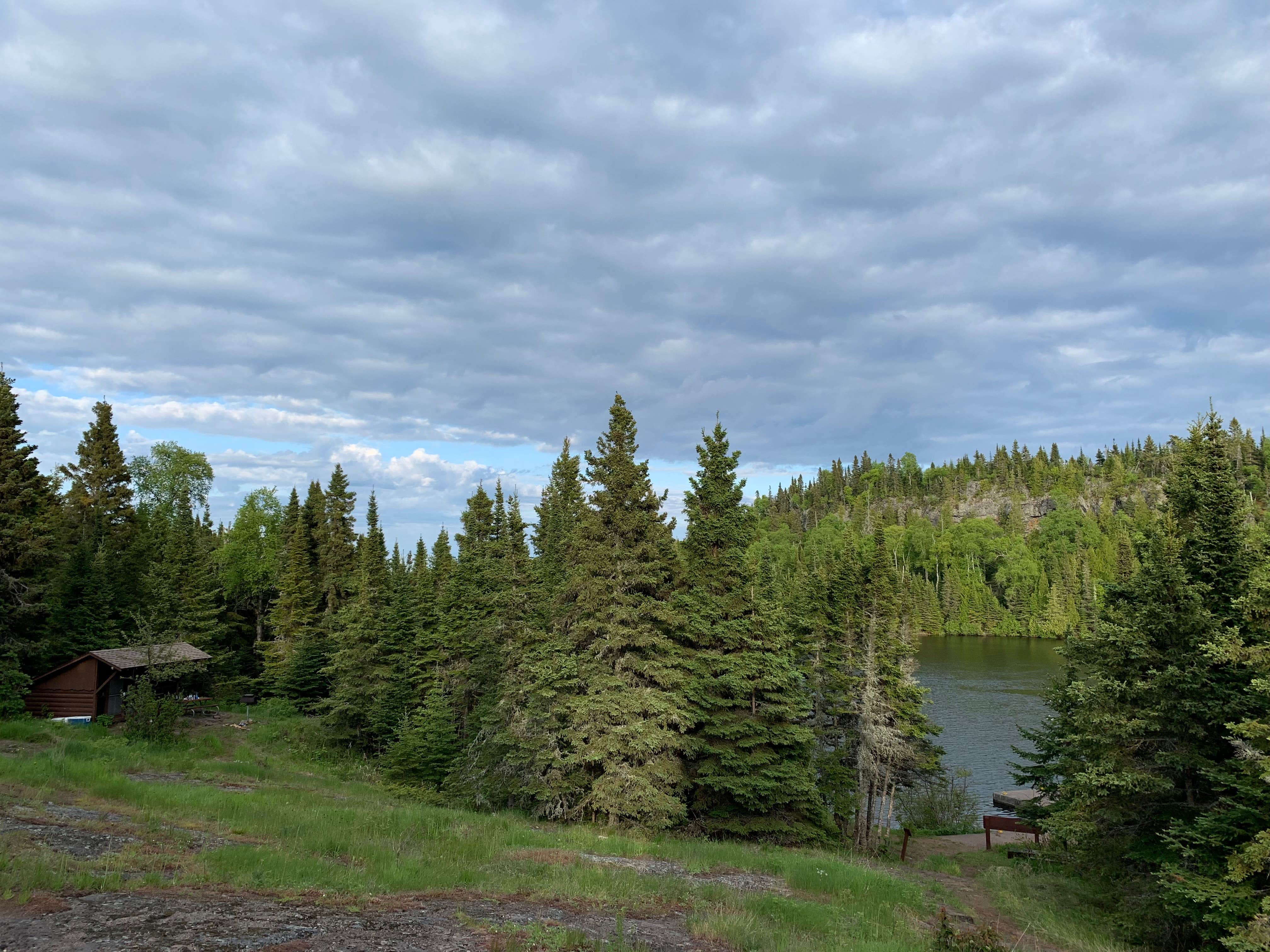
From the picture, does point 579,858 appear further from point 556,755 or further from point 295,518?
A: point 295,518

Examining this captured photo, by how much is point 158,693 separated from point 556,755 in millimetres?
39085

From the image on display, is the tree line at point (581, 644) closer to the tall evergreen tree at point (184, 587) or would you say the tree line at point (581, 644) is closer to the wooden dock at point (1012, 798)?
the tall evergreen tree at point (184, 587)

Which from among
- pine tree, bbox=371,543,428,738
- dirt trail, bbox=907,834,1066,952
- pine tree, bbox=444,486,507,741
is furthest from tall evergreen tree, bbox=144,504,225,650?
dirt trail, bbox=907,834,1066,952

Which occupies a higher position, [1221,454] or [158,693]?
[1221,454]

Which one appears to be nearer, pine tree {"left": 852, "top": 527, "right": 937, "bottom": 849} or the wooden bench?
pine tree {"left": 852, "top": 527, "right": 937, "bottom": 849}

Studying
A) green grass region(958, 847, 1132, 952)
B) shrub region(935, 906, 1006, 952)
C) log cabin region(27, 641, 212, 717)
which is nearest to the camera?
shrub region(935, 906, 1006, 952)

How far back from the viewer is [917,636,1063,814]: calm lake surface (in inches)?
1818

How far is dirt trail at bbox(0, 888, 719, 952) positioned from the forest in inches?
526

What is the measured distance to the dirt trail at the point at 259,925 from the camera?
8.29 m

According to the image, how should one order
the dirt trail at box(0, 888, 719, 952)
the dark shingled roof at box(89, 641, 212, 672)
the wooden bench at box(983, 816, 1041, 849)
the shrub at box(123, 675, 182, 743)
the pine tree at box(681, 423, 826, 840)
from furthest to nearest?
the dark shingled roof at box(89, 641, 212, 672) → the wooden bench at box(983, 816, 1041, 849) → the shrub at box(123, 675, 182, 743) → the pine tree at box(681, 423, 826, 840) → the dirt trail at box(0, 888, 719, 952)

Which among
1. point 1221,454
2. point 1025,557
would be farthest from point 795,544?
point 1221,454

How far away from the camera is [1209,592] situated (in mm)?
18625

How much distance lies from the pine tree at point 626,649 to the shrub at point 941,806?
20.2m

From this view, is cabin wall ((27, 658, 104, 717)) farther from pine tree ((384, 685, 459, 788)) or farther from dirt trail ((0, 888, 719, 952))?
dirt trail ((0, 888, 719, 952))
